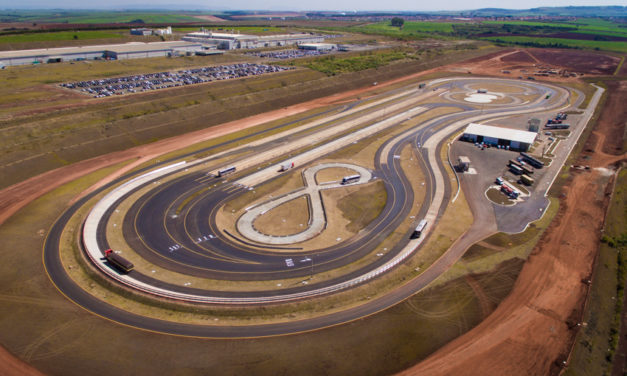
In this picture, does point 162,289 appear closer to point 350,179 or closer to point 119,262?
point 119,262

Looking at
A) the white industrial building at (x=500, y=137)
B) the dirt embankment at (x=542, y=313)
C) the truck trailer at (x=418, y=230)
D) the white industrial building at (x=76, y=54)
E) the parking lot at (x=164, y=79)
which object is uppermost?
the white industrial building at (x=76, y=54)

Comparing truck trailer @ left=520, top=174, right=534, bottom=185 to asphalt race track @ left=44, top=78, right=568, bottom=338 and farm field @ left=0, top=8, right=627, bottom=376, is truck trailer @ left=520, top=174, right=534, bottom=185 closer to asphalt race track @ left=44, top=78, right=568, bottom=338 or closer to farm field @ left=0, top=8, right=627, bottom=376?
farm field @ left=0, top=8, right=627, bottom=376

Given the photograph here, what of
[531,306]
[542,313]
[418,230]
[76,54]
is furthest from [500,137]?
[76,54]

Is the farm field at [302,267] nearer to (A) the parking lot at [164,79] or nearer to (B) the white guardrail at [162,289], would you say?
(B) the white guardrail at [162,289]

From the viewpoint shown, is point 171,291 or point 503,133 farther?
point 503,133

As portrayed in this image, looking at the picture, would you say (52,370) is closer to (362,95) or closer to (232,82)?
(232,82)

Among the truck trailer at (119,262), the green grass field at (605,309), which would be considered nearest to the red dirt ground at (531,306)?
the green grass field at (605,309)
